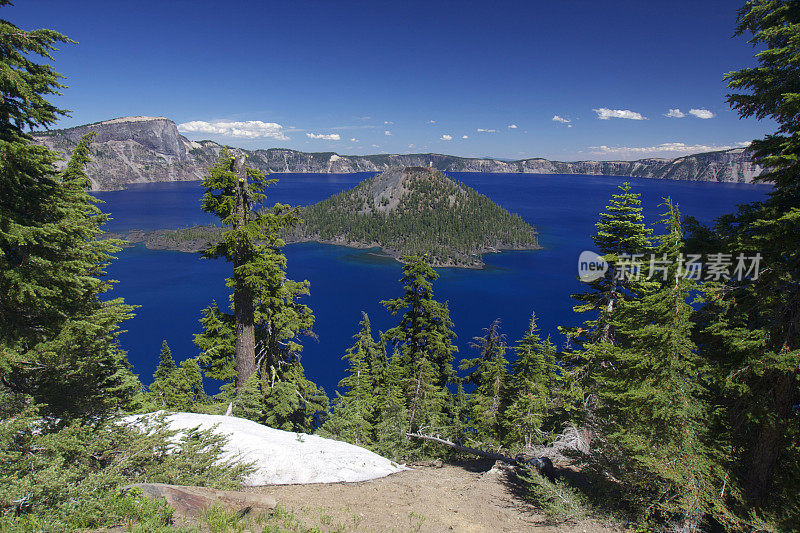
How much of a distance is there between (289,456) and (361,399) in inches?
517

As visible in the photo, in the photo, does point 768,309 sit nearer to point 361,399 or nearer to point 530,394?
point 530,394

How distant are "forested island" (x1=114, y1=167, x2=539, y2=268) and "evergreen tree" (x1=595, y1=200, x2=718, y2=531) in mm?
99854

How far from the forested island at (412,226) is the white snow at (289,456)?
97277mm

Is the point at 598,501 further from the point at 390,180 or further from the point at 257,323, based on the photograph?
the point at 390,180

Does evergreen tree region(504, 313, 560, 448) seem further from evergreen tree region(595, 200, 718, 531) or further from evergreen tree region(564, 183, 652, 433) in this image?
evergreen tree region(595, 200, 718, 531)

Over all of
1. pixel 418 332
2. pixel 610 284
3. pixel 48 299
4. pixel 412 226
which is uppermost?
pixel 610 284

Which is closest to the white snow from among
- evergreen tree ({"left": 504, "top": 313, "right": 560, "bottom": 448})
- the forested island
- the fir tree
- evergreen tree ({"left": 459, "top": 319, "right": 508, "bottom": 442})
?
evergreen tree ({"left": 504, "top": 313, "right": 560, "bottom": 448})

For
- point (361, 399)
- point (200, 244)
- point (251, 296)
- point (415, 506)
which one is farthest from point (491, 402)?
point (200, 244)

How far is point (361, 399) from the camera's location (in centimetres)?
2370

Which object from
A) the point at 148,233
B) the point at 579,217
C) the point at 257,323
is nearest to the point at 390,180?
the point at 579,217

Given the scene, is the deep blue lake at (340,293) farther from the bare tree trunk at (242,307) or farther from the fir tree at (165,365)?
the bare tree trunk at (242,307)

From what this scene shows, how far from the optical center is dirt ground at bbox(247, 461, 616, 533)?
8.50 metres

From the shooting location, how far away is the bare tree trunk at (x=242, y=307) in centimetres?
1373

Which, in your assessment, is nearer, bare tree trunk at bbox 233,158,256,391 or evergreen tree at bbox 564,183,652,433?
evergreen tree at bbox 564,183,652,433
